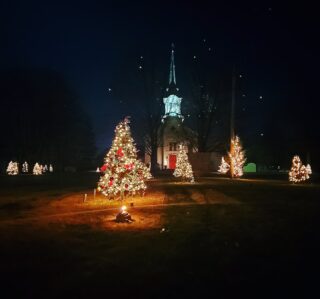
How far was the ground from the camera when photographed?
6031mm

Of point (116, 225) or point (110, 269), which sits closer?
point (110, 269)

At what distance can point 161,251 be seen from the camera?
8.30 meters

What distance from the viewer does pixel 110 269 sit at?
6910 mm

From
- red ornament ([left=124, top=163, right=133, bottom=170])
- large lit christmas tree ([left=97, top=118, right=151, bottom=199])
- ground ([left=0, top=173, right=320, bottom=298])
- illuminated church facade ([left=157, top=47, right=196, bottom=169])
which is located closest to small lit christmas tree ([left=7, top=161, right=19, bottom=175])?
illuminated church facade ([left=157, top=47, right=196, bottom=169])

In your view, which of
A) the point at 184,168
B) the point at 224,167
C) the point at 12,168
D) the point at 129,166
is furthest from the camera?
the point at 12,168

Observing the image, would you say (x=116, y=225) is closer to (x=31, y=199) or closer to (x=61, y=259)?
(x=61, y=259)

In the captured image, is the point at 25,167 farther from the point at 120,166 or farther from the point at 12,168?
the point at 120,166

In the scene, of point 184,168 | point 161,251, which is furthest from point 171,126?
point 161,251

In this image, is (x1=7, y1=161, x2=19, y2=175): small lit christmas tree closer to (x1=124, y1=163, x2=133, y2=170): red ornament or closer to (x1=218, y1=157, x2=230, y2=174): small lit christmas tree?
(x1=218, y1=157, x2=230, y2=174): small lit christmas tree

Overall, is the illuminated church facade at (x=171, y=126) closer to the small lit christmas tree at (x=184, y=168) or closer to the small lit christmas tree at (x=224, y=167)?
the small lit christmas tree at (x=224, y=167)

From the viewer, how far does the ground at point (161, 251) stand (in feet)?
19.8

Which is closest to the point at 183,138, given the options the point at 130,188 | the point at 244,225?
the point at 130,188

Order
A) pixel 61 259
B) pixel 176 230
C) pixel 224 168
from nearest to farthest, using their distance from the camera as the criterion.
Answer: pixel 61 259
pixel 176 230
pixel 224 168

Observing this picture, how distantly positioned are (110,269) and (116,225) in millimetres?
4656
